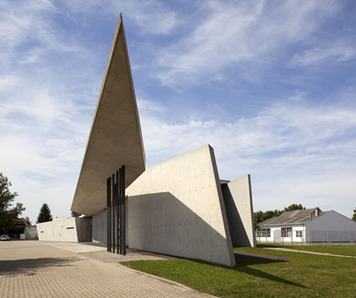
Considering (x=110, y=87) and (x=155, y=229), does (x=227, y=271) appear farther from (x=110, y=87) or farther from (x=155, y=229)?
(x=155, y=229)

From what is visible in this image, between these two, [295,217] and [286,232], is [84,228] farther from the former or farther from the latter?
[295,217]

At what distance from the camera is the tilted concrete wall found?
13484 mm

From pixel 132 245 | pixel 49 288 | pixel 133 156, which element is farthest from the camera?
pixel 132 245

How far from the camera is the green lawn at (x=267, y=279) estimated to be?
25.8 ft

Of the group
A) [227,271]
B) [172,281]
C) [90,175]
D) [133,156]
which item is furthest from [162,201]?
[172,281]

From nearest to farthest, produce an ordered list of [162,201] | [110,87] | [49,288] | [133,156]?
[49,288]
[110,87]
[133,156]
[162,201]

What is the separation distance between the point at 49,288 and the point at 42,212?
2929 inches

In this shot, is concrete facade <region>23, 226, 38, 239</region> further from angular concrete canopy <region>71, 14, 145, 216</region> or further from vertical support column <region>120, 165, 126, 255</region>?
vertical support column <region>120, 165, 126, 255</region>

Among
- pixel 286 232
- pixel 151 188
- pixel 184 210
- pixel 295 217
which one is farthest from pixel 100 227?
pixel 295 217

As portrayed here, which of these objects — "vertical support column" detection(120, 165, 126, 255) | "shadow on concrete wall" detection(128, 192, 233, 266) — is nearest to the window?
"shadow on concrete wall" detection(128, 192, 233, 266)

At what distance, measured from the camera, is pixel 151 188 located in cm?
2069

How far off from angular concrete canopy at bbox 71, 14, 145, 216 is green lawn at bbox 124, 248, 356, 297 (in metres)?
5.24

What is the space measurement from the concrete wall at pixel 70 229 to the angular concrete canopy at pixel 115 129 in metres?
16.4

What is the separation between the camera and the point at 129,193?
24.4 meters
